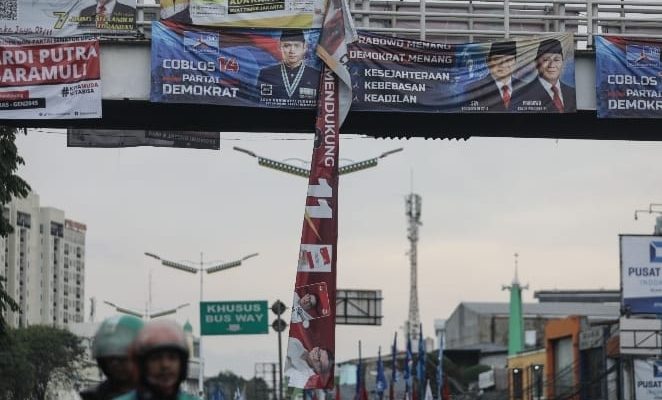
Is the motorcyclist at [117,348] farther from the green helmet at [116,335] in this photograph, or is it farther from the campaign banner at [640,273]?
the campaign banner at [640,273]

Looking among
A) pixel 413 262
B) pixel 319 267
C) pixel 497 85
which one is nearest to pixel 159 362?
pixel 319 267

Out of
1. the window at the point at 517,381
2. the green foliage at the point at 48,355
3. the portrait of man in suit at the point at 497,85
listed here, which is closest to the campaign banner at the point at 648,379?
the window at the point at 517,381

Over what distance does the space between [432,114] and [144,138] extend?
4.74 meters

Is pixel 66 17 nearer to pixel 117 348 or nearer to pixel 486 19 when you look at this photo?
pixel 486 19

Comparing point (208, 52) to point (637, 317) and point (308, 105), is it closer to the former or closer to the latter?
point (308, 105)

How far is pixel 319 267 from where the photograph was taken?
2312 cm

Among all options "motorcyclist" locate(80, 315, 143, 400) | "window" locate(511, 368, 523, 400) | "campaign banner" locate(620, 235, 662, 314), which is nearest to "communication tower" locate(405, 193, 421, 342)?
"window" locate(511, 368, 523, 400)

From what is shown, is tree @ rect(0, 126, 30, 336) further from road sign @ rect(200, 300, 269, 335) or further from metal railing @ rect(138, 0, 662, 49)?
road sign @ rect(200, 300, 269, 335)

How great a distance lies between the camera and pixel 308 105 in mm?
23453

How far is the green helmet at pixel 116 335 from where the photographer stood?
6168mm

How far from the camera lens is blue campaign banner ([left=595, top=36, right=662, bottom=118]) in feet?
78.6

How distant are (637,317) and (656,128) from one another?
2601cm

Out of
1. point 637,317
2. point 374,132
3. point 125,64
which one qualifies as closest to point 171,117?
point 125,64

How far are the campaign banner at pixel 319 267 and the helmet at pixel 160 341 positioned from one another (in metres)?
17.0
